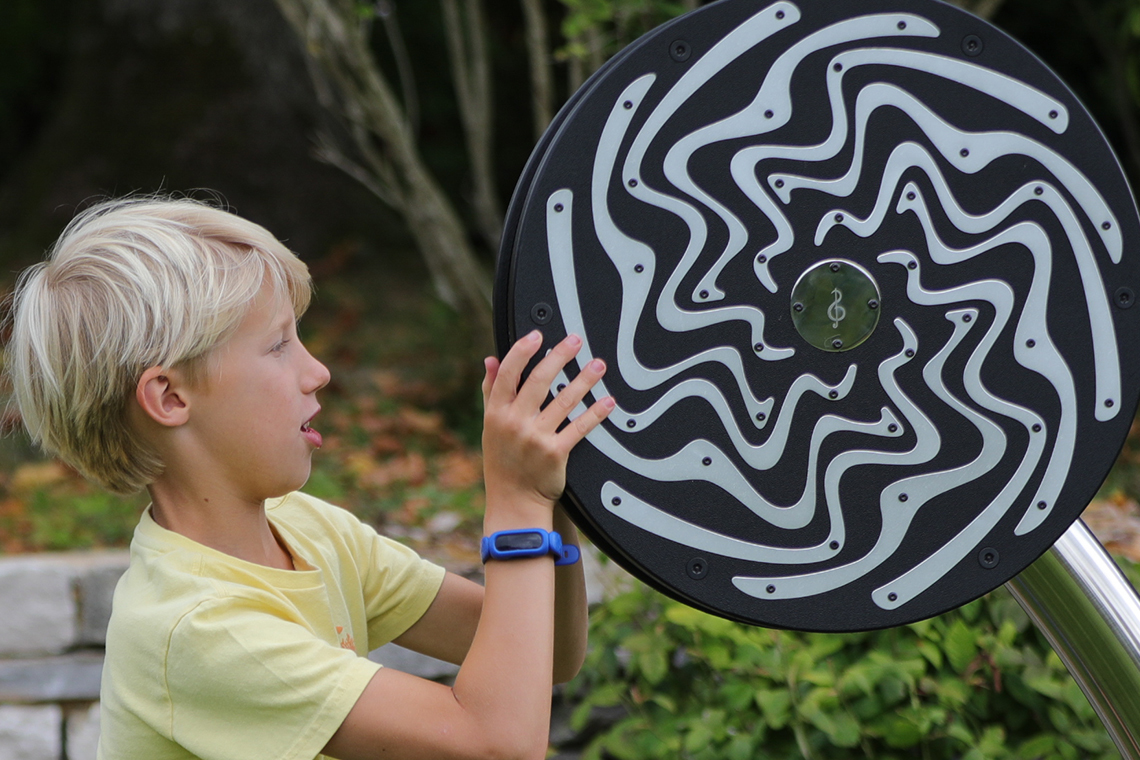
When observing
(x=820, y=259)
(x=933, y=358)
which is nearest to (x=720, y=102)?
(x=820, y=259)

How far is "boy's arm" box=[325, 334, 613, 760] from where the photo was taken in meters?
1.01

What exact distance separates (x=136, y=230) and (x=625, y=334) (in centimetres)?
58

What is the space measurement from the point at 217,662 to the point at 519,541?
1.01 ft

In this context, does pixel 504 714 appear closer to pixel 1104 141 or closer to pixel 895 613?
pixel 895 613

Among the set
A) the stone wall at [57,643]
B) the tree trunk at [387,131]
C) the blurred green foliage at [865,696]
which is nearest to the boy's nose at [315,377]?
the blurred green foliage at [865,696]

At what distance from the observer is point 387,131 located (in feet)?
11.6

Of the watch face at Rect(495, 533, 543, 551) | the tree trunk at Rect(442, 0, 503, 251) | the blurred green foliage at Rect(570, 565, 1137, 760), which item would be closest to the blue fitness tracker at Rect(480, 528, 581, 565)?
the watch face at Rect(495, 533, 543, 551)

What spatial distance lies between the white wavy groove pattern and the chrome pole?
0.08 metres

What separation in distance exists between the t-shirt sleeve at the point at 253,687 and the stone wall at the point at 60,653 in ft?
4.64

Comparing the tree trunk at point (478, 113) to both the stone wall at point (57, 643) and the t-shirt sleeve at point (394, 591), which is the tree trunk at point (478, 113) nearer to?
the stone wall at point (57, 643)

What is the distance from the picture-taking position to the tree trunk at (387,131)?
336cm

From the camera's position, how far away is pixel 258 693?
41.0 inches

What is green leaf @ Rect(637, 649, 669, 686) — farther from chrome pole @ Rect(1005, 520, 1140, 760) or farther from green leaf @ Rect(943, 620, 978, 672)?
chrome pole @ Rect(1005, 520, 1140, 760)

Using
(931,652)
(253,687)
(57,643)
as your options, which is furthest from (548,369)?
(57,643)
